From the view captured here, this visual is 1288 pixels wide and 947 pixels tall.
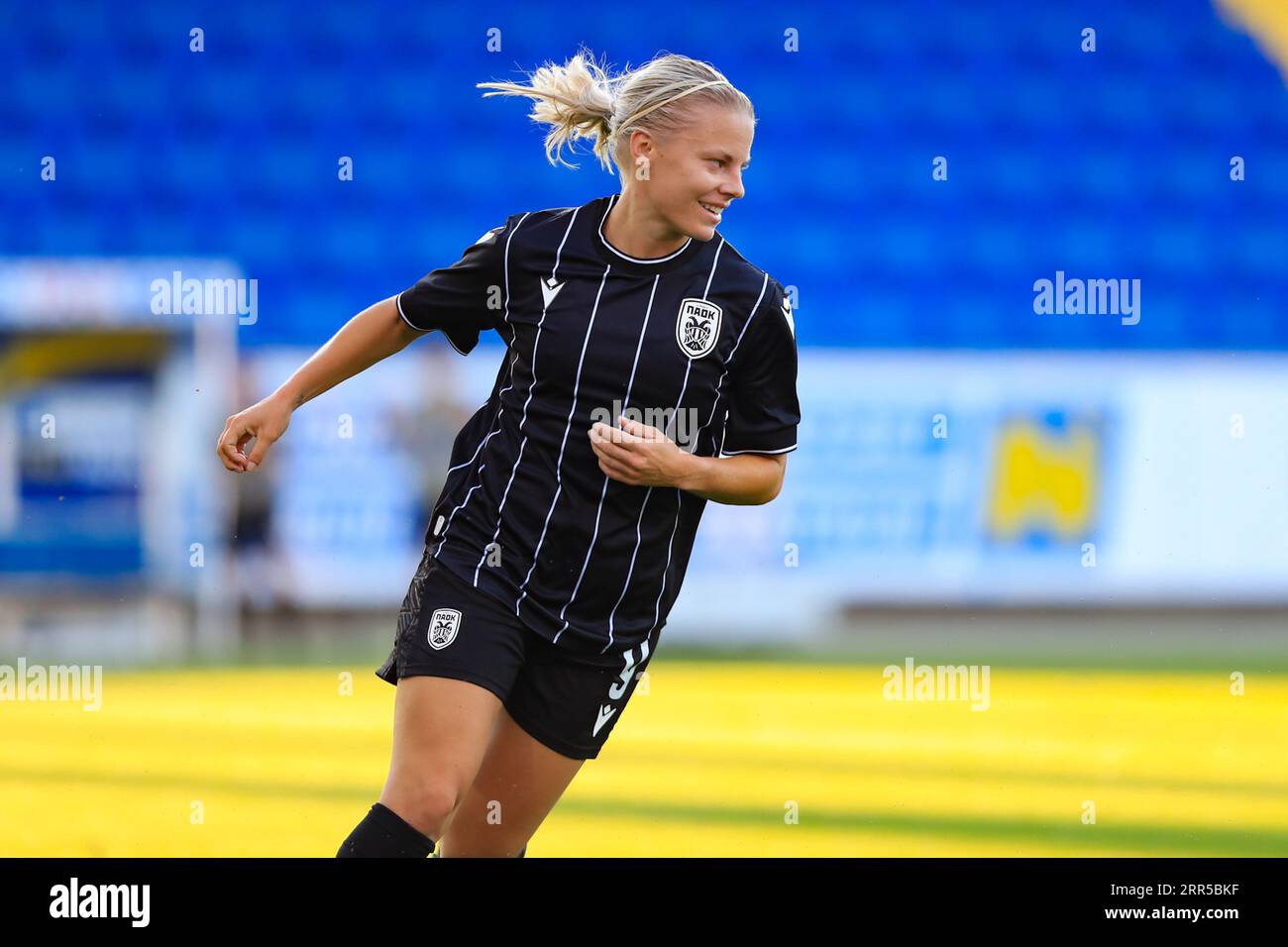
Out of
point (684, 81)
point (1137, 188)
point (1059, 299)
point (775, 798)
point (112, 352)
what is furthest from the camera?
point (1137, 188)

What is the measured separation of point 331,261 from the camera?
32.5ft

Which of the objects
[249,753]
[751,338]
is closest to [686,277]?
[751,338]

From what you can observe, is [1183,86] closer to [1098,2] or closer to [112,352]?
[1098,2]

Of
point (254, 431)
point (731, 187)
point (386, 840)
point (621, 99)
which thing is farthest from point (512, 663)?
point (621, 99)

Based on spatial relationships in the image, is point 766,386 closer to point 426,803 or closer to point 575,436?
point 575,436

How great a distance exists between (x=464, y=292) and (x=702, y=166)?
1.60 feet

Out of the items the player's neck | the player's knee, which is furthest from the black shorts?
the player's neck

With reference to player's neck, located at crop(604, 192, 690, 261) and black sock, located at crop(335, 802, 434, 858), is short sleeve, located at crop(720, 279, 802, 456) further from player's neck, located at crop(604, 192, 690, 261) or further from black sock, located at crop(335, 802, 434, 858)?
black sock, located at crop(335, 802, 434, 858)

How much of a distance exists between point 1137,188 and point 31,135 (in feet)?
23.7

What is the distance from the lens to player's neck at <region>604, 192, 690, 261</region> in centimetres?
267

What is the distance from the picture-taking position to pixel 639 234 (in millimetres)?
2682

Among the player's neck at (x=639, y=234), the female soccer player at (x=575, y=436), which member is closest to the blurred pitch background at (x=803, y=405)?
the female soccer player at (x=575, y=436)

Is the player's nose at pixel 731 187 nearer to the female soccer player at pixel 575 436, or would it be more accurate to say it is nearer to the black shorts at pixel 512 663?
the female soccer player at pixel 575 436

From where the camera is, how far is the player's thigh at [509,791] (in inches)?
109
